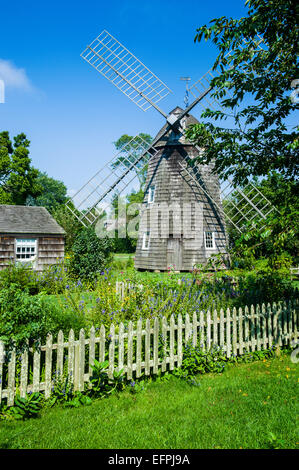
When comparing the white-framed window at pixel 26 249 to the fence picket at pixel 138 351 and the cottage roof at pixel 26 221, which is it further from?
the fence picket at pixel 138 351

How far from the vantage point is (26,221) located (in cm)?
1911

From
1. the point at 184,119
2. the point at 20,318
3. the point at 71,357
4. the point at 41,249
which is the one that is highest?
the point at 184,119

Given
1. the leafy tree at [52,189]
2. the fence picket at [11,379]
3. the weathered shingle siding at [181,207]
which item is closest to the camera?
the fence picket at [11,379]

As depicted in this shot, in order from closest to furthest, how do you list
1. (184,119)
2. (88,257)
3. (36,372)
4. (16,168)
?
1. (36,372)
2. (88,257)
3. (184,119)
4. (16,168)

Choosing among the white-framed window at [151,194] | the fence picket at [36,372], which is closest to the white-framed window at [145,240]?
the white-framed window at [151,194]

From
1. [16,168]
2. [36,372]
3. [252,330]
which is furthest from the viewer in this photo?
[16,168]

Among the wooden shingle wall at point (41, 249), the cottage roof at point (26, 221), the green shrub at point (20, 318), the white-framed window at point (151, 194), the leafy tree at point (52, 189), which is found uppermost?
the leafy tree at point (52, 189)

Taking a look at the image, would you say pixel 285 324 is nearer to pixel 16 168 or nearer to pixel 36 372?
pixel 36 372

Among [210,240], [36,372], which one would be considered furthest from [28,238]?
[36,372]

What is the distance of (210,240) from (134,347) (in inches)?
576

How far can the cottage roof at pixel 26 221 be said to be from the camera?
18125 mm

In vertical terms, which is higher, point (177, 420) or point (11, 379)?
point (11, 379)

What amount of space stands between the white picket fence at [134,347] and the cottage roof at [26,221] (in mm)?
13925
